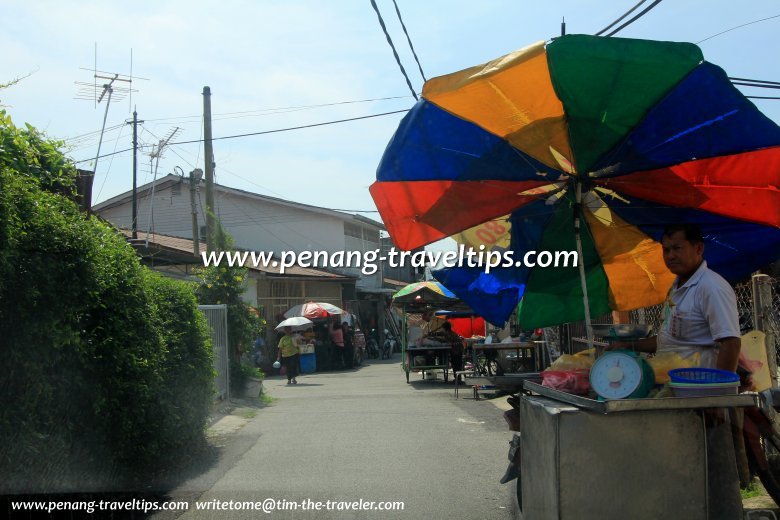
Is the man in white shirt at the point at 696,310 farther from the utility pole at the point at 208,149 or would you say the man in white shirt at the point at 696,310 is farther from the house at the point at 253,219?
the house at the point at 253,219

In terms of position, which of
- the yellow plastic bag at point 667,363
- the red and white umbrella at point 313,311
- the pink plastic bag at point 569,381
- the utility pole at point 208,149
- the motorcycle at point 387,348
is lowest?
the motorcycle at point 387,348

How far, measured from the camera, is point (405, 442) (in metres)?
9.73

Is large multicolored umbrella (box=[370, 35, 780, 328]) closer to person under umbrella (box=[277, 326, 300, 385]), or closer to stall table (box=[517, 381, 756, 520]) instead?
stall table (box=[517, 381, 756, 520])

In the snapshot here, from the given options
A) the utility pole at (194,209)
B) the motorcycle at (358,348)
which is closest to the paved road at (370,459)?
the utility pole at (194,209)

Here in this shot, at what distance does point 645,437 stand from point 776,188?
7.64 feet

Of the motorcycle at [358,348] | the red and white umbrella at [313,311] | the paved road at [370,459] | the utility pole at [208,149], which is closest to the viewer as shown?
the paved road at [370,459]

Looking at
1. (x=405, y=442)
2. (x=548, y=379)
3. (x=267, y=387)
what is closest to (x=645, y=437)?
(x=548, y=379)

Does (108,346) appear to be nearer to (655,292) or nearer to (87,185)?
(87,185)

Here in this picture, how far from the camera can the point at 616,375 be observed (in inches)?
149

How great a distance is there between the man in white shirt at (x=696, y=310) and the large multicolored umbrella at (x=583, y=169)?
60cm

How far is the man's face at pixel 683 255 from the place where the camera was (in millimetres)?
4348

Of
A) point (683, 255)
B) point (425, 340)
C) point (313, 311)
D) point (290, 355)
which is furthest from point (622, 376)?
point (313, 311)

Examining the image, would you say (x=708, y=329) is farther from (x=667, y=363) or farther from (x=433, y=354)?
(x=433, y=354)

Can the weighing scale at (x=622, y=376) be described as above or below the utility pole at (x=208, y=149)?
below
